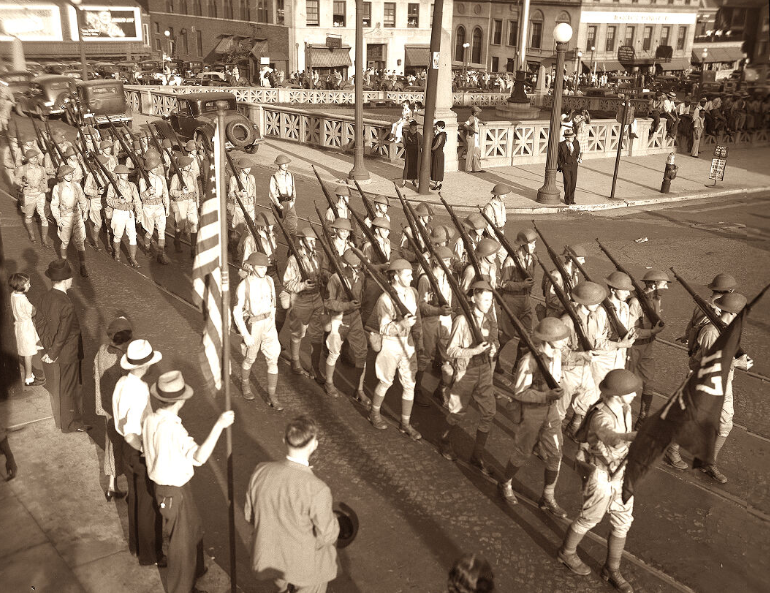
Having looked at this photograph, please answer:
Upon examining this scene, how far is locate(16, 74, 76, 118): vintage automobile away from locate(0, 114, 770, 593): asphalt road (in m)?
20.6

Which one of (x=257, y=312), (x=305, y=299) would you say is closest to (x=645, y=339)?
(x=305, y=299)

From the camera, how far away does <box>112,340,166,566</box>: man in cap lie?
18.9ft

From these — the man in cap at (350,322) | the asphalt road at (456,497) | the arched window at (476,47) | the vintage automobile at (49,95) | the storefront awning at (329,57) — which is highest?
the arched window at (476,47)

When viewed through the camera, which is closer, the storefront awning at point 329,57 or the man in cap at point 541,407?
the man in cap at point 541,407

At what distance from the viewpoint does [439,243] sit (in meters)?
9.69

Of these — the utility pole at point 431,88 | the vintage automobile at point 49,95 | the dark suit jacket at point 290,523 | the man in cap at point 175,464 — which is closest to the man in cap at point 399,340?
the man in cap at point 175,464

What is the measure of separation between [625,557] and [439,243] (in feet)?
15.3

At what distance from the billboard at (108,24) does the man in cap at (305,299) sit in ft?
134

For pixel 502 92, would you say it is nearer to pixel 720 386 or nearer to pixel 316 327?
pixel 316 327

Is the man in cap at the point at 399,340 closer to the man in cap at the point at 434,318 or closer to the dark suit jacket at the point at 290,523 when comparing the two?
the man in cap at the point at 434,318

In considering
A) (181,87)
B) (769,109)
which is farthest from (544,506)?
(181,87)

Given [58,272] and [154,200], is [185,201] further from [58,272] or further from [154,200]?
[58,272]

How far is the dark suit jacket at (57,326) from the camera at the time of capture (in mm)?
7578

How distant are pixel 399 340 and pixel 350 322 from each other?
1356mm
